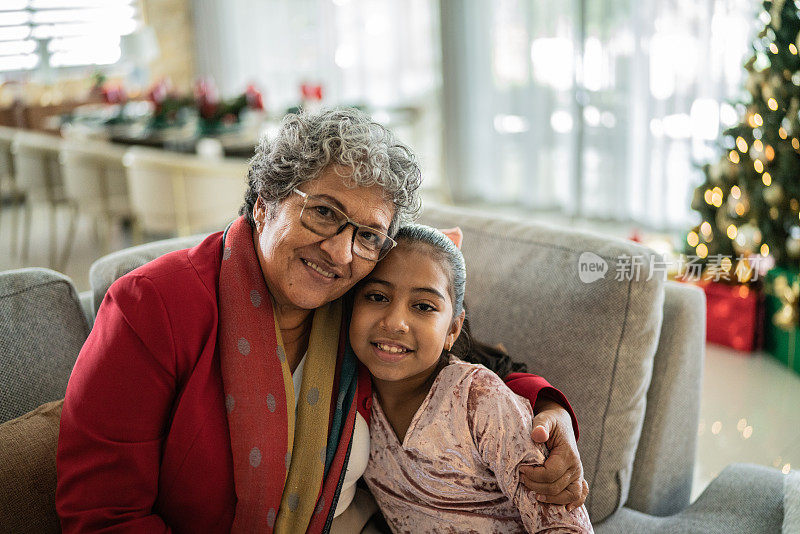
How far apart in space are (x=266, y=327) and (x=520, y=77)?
486cm

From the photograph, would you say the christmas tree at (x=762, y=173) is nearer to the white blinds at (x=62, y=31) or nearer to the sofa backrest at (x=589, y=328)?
the sofa backrest at (x=589, y=328)

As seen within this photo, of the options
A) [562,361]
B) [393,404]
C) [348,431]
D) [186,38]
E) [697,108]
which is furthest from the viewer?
[186,38]

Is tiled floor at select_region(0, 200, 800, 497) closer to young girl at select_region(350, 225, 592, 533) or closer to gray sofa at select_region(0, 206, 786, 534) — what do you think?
gray sofa at select_region(0, 206, 786, 534)

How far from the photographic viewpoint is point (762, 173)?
329 cm

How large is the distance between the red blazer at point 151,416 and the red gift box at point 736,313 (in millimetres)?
2898

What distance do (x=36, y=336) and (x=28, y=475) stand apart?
31 centimetres

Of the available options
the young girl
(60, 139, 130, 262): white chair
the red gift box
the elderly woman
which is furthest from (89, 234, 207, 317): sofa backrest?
(60, 139, 130, 262): white chair

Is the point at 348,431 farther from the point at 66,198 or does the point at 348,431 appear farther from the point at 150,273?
the point at 66,198

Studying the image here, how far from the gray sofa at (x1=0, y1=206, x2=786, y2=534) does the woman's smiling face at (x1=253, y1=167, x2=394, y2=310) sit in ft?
1.67

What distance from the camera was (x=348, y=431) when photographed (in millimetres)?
1405

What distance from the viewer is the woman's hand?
4.20 feet

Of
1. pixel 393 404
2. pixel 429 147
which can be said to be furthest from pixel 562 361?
pixel 429 147


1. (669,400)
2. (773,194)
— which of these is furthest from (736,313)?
(669,400)

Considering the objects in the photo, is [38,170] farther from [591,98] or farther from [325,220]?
[325,220]
